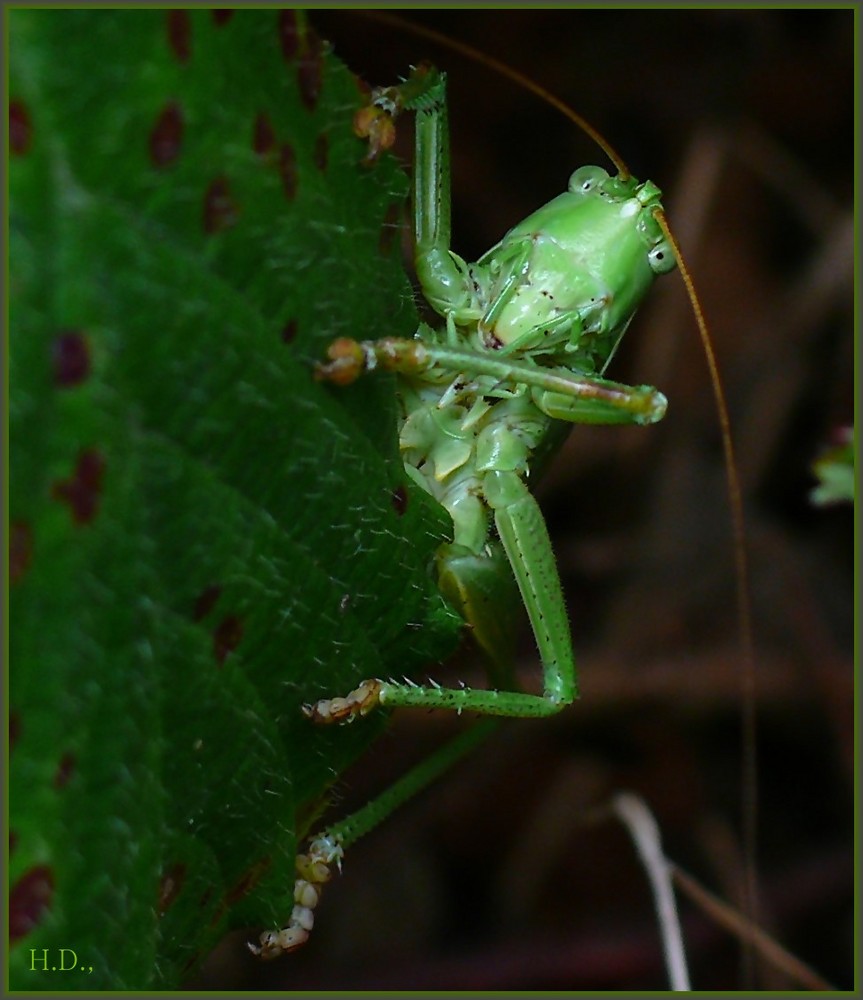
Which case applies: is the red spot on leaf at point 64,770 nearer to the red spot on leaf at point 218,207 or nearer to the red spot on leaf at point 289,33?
the red spot on leaf at point 218,207

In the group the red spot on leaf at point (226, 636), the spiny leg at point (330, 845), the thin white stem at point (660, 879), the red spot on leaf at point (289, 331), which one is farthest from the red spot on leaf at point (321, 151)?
the thin white stem at point (660, 879)

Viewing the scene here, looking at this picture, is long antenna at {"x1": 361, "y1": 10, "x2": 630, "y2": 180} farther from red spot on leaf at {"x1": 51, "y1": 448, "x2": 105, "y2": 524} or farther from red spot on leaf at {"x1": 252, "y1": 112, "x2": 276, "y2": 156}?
red spot on leaf at {"x1": 51, "y1": 448, "x2": 105, "y2": 524}

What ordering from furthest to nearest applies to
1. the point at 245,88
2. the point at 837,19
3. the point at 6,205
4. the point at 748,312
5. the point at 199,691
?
the point at 748,312
the point at 837,19
the point at 199,691
the point at 245,88
the point at 6,205

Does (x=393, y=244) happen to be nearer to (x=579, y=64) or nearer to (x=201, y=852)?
(x=201, y=852)

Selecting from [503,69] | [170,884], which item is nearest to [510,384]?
[503,69]

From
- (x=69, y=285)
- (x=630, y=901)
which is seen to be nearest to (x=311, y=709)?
(x=69, y=285)

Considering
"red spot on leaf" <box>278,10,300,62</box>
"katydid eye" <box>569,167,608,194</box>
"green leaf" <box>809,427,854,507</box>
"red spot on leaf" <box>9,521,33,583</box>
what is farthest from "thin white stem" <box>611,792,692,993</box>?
"red spot on leaf" <box>278,10,300,62</box>

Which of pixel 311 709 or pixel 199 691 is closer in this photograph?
pixel 199 691

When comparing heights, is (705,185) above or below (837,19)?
below
